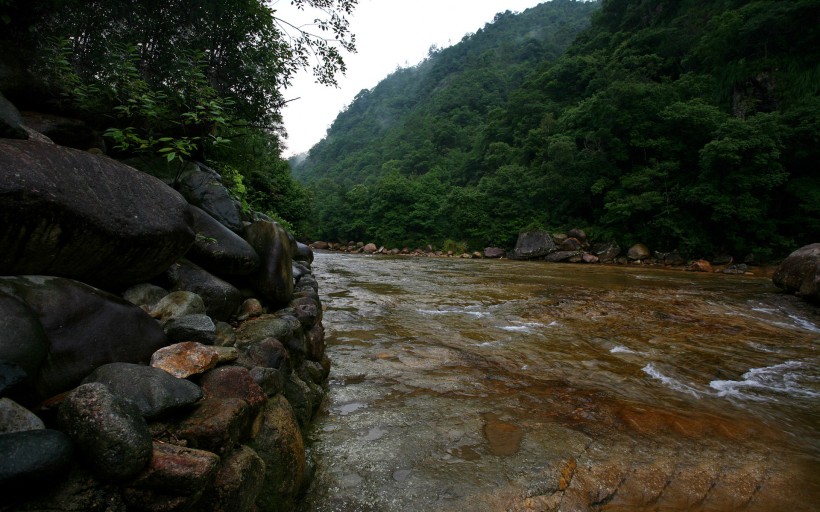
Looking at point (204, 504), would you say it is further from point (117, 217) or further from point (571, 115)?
point (571, 115)

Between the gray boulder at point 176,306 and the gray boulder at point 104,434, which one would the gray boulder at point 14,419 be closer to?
the gray boulder at point 104,434

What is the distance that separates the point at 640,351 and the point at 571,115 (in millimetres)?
28588

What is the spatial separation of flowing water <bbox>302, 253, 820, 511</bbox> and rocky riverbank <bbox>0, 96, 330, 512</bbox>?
62 centimetres

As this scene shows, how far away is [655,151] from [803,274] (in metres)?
18.3

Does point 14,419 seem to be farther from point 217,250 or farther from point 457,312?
point 457,312

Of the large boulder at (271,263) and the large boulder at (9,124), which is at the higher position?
the large boulder at (9,124)

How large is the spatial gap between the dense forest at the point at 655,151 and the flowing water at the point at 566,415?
678 inches

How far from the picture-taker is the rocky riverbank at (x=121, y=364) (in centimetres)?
137

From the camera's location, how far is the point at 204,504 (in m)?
1.59

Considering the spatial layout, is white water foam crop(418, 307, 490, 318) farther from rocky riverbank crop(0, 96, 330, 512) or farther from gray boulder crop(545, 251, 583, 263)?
gray boulder crop(545, 251, 583, 263)

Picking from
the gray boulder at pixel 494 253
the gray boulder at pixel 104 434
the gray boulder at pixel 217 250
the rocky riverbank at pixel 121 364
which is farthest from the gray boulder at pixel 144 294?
the gray boulder at pixel 494 253

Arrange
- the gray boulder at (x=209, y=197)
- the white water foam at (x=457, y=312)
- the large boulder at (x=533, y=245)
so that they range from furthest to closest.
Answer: the large boulder at (x=533, y=245)
the white water foam at (x=457, y=312)
the gray boulder at (x=209, y=197)

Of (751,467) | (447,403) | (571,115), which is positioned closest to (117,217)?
(447,403)

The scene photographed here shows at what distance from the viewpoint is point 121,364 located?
187 cm
